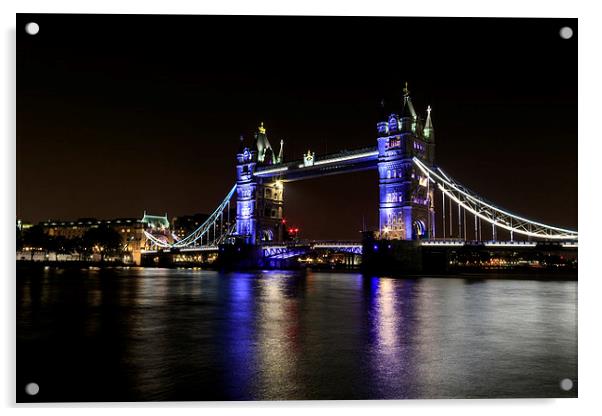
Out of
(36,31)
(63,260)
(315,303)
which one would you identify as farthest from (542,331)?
(63,260)

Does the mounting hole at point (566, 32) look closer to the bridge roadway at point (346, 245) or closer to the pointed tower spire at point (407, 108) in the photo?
the bridge roadway at point (346, 245)

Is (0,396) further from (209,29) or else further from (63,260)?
(63,260)

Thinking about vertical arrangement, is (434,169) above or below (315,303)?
above

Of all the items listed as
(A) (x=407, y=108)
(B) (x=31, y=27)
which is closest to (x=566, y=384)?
(B) (x=31, y=27)

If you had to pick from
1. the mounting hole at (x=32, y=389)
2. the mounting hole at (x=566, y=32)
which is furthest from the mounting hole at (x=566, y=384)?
the mounting hole at (x=32, y=389)

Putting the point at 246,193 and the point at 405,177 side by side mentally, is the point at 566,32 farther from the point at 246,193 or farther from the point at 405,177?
the point at 246,193

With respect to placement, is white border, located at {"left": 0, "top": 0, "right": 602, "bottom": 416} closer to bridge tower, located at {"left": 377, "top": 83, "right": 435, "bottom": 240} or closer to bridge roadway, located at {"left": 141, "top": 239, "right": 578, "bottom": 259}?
bridge roadway, located at {"left": 141, "top": 239, "right": 578, "bottom": 259}
